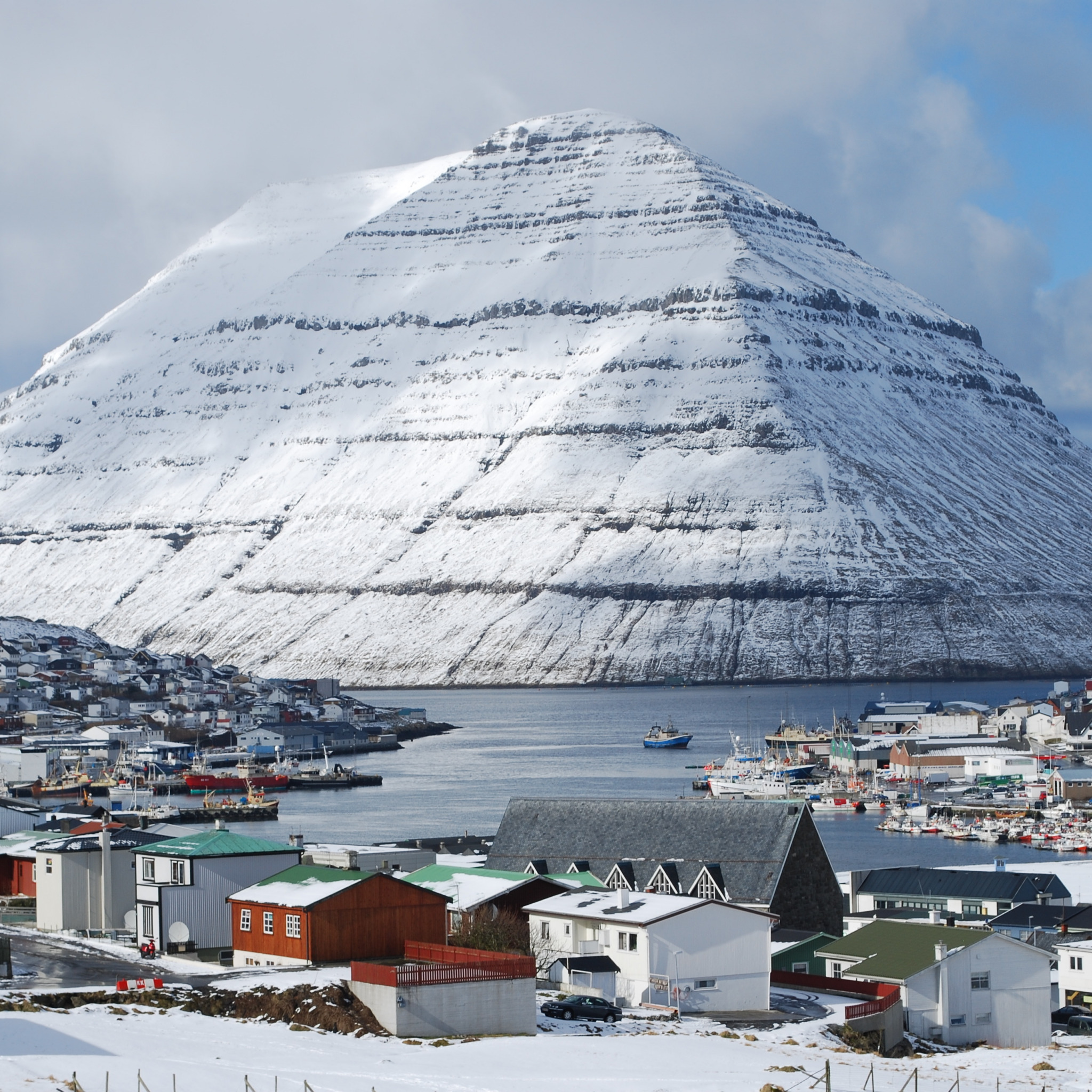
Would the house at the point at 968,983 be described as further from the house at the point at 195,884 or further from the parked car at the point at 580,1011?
the house at the point at 195,884

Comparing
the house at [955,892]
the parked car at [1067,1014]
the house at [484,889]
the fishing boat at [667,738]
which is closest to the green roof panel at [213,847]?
the house at [484,889]

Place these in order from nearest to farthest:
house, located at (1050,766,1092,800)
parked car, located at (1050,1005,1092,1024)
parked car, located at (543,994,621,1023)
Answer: parked car, located at (543,994,621,1023), parked car, located at (1050,1005,1092,1024), house, located at (1050,766,1092,800)

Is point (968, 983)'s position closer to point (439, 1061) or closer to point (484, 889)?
point (484, 889)

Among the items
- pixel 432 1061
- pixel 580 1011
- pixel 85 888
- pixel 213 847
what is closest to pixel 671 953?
pixel 580 1011

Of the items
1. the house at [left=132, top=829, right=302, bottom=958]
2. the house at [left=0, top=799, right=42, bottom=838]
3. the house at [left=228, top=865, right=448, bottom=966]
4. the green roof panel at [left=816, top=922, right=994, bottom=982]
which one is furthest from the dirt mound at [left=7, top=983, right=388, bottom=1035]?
the house at [left=0, top=799, right=42, bottom=838]

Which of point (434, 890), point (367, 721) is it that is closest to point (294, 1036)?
point (434, 890)

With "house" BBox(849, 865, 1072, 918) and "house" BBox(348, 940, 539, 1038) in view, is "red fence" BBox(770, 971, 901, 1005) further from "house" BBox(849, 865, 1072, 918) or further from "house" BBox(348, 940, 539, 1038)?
"house" BBox(849, 865, 1072, 918)
